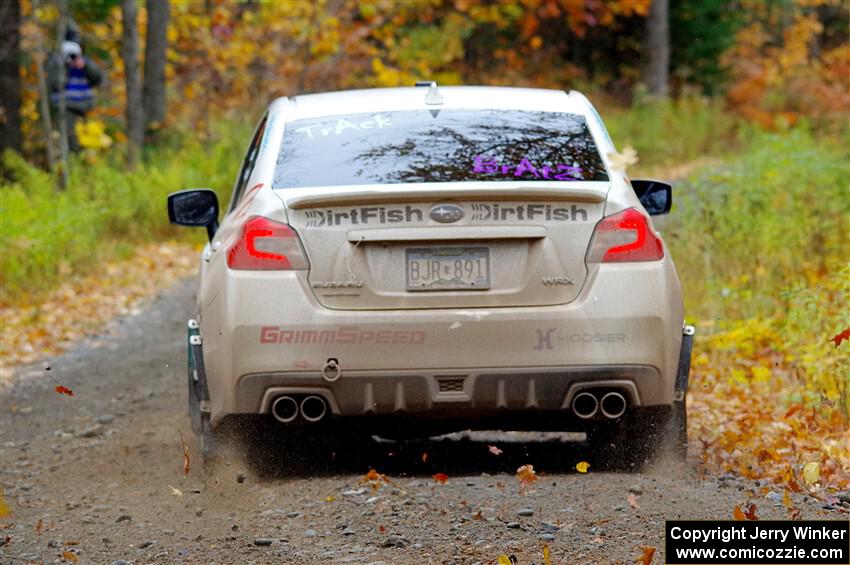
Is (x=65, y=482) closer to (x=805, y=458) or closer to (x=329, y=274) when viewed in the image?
(x=329, y=274)

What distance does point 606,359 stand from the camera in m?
5.56

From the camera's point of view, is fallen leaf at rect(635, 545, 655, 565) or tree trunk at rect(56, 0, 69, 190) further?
tree trunk at rect(56, 0, 69, 190)

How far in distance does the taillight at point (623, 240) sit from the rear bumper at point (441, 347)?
0.15 feet

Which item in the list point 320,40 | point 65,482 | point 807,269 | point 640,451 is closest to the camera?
point 640,451

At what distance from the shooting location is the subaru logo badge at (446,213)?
218 inches

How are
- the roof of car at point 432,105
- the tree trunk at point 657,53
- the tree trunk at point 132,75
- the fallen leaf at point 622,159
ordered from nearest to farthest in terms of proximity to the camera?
the fallen leaf at point 622,159, the roof of car at point 432,105, the tree trunk at point 132,75, the tree trunk at point 657,53

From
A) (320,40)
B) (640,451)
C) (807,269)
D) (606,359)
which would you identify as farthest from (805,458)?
(320,40)

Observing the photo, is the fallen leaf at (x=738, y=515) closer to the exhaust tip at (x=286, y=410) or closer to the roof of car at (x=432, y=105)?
the exhaust tip at (x=286, y=410)

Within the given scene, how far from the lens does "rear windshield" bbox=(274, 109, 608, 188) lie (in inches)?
227

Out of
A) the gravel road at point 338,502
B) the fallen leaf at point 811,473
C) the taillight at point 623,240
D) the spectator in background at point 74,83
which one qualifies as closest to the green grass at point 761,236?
the gravel road at point 338,502

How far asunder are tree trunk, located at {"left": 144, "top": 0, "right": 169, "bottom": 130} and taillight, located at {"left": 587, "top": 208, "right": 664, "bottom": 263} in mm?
16323

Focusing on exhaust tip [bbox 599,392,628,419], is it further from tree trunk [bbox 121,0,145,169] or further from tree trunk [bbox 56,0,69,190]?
tree trunk [bbox 121,0,145,169]

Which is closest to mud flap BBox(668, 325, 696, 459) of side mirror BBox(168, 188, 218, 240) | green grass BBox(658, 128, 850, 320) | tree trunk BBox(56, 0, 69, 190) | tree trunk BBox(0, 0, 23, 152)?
side mirror BBox(168, 188, 218, 240)

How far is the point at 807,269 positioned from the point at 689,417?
112 inches
